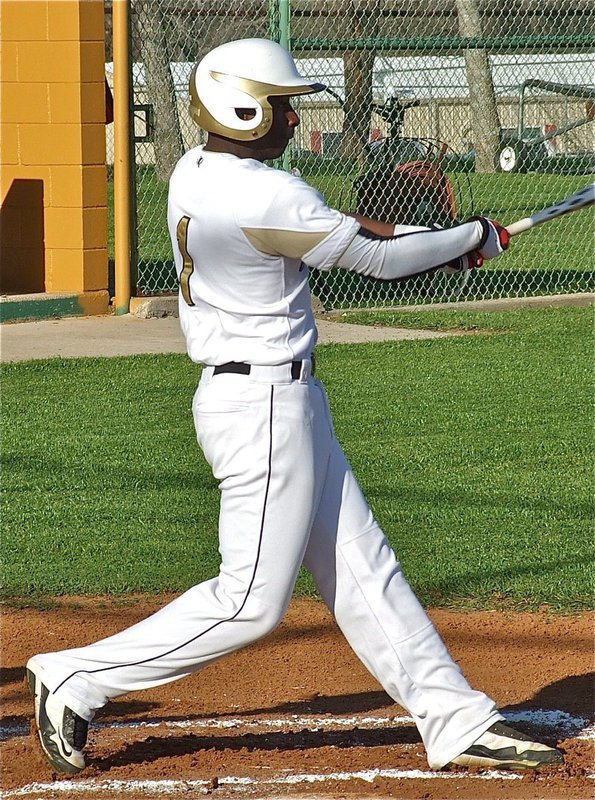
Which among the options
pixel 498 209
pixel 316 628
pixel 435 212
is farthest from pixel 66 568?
pixel 498 209

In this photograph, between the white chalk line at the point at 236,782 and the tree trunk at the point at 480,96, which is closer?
the white chalk line at the point at 236,782

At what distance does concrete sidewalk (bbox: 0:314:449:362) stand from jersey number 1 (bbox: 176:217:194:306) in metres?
6.57

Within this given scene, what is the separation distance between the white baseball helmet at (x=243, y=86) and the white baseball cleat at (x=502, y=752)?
1.80 meters

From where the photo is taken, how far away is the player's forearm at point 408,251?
11.8 feet

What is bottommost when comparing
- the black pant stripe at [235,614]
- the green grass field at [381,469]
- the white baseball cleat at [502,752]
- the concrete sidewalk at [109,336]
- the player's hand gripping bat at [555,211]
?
the concrete sidewalk at [109,336]

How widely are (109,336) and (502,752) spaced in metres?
7.73

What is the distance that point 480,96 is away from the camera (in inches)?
750

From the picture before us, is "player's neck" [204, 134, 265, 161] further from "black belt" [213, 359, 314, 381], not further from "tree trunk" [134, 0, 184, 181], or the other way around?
"tree trunk" [134, 0, 184, 181]

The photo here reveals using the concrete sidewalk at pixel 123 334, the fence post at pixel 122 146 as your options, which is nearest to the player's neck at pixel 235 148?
the concrete sidewalk at pixel 123 334

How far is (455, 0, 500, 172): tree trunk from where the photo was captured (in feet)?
58.1

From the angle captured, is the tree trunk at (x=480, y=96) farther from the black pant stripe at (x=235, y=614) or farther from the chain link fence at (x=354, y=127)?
the black pant stripe at (x=235, y=614)

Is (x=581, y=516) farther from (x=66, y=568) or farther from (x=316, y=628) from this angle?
(x=66, y=568)

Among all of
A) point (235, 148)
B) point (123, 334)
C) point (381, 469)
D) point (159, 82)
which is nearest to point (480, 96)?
point (159, 82)

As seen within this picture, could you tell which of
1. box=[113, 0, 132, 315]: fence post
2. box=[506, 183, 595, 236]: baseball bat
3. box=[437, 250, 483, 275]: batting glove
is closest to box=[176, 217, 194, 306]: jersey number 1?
box=[437, 250, 483, 275]: batting glove
